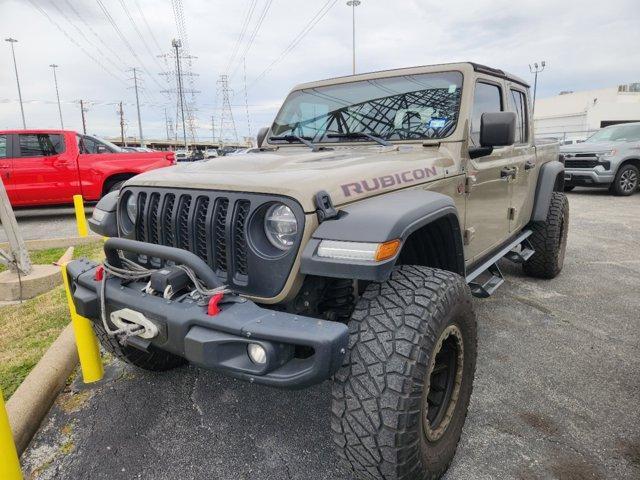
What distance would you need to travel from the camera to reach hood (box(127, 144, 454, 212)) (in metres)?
1.90

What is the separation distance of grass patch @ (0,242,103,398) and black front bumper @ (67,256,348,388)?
62.8 inches

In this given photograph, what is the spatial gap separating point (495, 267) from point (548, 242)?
3.51ft

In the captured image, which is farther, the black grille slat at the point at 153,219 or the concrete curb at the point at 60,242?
the concrete curb at the point at 60,242

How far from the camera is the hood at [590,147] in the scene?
1066cm

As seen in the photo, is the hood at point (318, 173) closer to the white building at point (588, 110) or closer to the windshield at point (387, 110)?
the windshield at point (387, 110)

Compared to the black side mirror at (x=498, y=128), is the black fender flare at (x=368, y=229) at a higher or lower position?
lower

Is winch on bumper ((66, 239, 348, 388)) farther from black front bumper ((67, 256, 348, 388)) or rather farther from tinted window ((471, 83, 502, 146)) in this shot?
Answer: tinted window ((471, 83, 502, 146))

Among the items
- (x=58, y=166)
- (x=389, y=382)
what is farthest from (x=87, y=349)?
(x=58, y=166)

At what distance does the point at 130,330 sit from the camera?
1.93 m

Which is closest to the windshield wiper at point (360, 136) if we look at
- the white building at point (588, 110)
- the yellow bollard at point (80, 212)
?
the yellow bollard at point (80, 212)

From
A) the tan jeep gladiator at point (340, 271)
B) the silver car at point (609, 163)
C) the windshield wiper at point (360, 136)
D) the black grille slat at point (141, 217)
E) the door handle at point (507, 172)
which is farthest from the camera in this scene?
the silver car at point (609, 163)

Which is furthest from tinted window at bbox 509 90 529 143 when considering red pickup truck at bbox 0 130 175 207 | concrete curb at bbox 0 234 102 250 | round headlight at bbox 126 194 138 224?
red pickup truck at bbox 0 130 175 207

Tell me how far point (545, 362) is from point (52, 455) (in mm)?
2901

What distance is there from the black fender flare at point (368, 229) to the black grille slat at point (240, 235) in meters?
0.32
